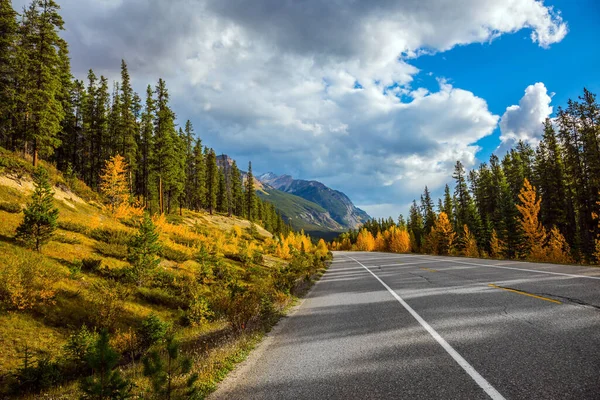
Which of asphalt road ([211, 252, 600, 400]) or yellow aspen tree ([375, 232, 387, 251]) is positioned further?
yellow aspen tree ([375, 232, 387, 251])

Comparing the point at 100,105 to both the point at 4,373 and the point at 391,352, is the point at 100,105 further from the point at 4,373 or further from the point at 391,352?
the point at 391,352

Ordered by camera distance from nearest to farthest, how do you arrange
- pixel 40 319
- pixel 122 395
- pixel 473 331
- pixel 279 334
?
pixel 122 395 → pixel 473 331 → pixel 279 334 → pixel 40 319

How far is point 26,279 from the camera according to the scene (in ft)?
33.6

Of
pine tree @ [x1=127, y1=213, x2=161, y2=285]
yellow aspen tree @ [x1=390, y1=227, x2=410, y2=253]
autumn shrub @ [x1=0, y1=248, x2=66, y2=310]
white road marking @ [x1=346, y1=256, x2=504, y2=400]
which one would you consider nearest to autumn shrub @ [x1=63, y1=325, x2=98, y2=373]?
autumn shrub @ [x1=0, y1=248, x2=66, y2=310]

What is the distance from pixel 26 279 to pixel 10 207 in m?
8.67

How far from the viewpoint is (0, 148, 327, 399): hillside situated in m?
7.04

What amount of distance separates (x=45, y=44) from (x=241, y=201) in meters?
61.2

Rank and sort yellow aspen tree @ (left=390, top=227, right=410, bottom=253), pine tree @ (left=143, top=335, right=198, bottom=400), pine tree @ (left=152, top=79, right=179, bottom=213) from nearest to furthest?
pine tree @ (left=143, top=335, right=198, bottom=400)
pine tree @ (left=152, top=79, right=179, bottom=213)
yellow aspen tree @ (left=390, top=227, right=410, bottom=253)

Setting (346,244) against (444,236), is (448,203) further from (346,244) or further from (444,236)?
(346,244)

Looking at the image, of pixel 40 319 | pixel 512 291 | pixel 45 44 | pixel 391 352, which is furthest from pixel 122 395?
pixel 45 44

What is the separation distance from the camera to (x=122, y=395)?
3691 millimetres

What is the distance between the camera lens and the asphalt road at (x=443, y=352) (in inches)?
138

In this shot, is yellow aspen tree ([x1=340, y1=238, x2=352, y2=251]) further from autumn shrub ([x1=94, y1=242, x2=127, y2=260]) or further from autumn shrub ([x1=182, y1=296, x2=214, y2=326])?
autumn shrub ([x1=182, y1=296, x2=214, y2=326])

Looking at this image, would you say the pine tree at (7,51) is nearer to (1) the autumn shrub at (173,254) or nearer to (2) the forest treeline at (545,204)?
(1) the autumn shrub at (173,254)
